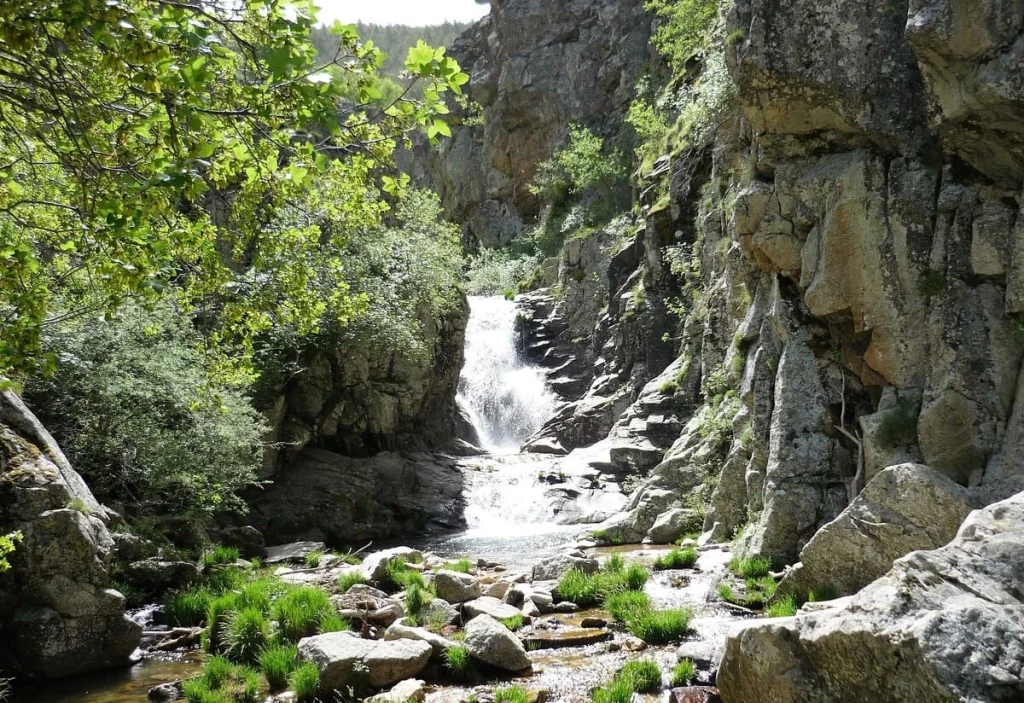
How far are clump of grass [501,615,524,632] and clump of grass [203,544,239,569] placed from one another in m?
6.84

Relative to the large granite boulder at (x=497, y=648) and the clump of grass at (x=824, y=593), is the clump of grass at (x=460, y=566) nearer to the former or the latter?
the large granite boulder at (x=497, y=648)

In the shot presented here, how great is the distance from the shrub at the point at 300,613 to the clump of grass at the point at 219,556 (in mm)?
4790

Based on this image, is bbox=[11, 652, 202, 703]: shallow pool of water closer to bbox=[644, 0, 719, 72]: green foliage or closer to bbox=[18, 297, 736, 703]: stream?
bbox=[18, 297, 736, 703]: stream

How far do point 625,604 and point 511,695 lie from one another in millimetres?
3175

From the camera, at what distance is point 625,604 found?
9.99 m

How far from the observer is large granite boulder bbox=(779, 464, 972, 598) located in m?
8.04

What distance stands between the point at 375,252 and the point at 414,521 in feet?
32.7

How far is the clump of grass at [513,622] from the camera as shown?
381 inches

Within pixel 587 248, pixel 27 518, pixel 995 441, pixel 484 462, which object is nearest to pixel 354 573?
pixel 27 518

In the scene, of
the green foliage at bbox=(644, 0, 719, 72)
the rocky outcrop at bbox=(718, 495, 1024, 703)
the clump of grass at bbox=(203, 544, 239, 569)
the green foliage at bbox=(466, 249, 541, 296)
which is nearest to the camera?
the rocky outcrop at bbox=(718, 495, 1024, 703)

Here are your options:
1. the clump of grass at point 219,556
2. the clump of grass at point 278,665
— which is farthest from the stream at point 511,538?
the clump of grass at point 219,556

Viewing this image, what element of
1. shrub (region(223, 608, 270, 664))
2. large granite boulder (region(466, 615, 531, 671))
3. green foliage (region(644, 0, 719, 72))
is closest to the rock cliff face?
green foliage (region(644, 0, 719, 72))

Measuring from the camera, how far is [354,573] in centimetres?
1247

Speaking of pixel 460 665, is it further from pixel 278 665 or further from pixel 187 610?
pixel 187 610
